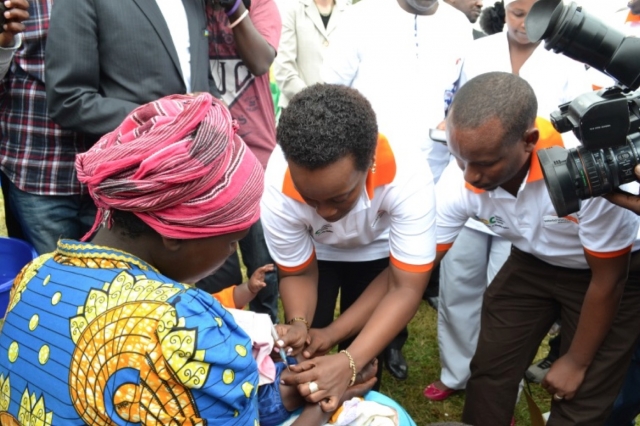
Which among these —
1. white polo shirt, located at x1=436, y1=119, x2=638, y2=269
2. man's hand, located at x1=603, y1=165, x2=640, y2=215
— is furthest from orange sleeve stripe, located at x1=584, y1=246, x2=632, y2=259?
man's hand, located at x1=603, y1=165, x2=640, y2=215

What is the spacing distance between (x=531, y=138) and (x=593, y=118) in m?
0.47

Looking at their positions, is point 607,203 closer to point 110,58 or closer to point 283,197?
point 283,197

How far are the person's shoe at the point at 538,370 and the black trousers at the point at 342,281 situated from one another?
3.74ft

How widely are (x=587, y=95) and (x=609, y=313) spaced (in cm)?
92

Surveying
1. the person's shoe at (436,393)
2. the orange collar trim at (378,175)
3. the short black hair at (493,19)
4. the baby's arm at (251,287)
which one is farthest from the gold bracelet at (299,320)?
the short black hair at (493,19)

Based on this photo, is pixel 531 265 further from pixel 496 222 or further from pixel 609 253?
pixel 609 253

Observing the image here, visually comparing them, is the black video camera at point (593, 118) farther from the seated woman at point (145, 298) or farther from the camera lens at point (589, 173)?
the seated woman at point (145, 298)

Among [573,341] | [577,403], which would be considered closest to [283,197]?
[573,341]

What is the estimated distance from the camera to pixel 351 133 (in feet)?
7.05

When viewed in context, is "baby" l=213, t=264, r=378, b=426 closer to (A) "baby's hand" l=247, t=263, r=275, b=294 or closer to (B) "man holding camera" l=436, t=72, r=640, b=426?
(A) "baby's hand" l=247, t=263, r=275, b=294

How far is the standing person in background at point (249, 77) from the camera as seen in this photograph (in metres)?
3.41

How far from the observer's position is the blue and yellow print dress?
135 cm

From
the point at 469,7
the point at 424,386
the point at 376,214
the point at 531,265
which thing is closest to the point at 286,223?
the point at 376,214

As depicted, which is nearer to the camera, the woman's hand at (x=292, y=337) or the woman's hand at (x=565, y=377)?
the woman's hand at (x=292, y=337)
